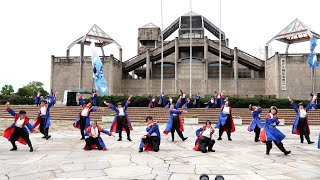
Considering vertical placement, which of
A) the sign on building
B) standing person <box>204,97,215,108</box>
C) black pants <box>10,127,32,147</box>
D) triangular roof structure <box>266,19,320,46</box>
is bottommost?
black pants <box>10,127,32,147</box>

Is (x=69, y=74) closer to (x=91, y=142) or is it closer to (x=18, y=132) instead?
(x=18, y=132)

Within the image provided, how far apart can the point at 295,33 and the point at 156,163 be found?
103 feet

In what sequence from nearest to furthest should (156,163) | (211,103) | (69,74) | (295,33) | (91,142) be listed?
(156,163)
(91,142)
(211,103)
(295,33)
(69,74)

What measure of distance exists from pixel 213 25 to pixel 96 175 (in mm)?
48836

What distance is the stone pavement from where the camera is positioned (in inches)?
224

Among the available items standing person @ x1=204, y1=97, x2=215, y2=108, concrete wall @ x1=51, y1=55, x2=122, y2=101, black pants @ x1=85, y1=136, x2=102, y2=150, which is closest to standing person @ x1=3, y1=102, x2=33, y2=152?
black pants @ x1=85, y1=136, x2=102, y2=150

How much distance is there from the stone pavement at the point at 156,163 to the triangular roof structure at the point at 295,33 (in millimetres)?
26835

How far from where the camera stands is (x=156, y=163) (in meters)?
6.79

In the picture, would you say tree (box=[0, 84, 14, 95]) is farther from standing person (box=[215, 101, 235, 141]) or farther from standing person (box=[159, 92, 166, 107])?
standing person (box=[215, 101, 235, 141])

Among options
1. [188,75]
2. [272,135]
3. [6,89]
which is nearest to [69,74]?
[188,75]

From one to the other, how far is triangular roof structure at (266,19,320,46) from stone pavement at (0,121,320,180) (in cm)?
2684

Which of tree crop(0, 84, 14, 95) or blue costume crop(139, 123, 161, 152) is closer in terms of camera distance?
blue costume crop(139, 123, 161, 152)

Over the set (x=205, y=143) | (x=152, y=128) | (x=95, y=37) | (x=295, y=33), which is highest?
(x=95, y=37)

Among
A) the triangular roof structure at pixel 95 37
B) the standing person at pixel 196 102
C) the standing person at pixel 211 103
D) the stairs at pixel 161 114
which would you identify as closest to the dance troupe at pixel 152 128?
the stairs at pixel 161 114
